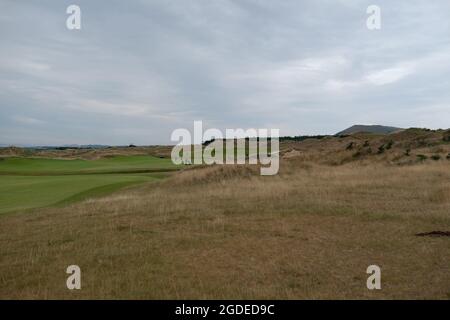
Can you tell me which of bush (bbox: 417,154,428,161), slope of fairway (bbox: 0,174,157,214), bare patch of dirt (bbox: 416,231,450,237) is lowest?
slope of fairway (bbox: 0,174,157,214)

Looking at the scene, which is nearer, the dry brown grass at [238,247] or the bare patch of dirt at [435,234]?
the dry brown grass at [238,247]

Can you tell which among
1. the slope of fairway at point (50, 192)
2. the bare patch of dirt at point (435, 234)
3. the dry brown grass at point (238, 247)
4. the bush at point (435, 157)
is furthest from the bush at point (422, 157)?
the bare patch of dirt at point (435, 234)

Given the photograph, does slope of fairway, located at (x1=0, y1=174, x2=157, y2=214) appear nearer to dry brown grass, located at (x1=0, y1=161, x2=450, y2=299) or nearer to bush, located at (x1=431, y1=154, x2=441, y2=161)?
dry brown grass, located at (x1=0, y1=161, x2=450, y2=299)

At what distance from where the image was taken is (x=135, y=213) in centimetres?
1563

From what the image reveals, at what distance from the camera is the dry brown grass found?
7334 mm

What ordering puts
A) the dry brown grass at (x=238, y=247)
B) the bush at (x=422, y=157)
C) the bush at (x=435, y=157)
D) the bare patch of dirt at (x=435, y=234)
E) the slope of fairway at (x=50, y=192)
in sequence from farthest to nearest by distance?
the bush at (x=422, y=157) → the bush at (x=435, y=157) → the slope of fairway at (x=50, y=192) → the bare patch of dirt at (x=435, y=234) → the dry brown grass at (x=238, y=247)

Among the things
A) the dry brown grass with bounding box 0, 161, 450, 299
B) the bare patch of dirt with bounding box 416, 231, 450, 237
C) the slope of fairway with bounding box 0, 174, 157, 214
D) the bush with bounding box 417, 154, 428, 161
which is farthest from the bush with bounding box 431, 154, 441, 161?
the bare patch of dirt with bounding box 416, 231, 450, 237

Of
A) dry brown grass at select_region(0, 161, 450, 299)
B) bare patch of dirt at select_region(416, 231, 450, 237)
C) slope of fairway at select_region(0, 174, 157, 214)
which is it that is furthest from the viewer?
Answer: slope of fairway at select_region(0, 174, 157, 214)

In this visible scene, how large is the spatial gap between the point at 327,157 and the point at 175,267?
36.5m

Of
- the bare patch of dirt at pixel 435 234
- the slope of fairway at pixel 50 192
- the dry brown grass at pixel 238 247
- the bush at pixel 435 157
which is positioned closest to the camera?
the dry brown grass at pixel 238 247

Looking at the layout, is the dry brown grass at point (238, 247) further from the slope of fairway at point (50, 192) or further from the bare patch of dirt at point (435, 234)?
the slope of fairway at point (50, 192)

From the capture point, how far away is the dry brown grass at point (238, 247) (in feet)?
24.1

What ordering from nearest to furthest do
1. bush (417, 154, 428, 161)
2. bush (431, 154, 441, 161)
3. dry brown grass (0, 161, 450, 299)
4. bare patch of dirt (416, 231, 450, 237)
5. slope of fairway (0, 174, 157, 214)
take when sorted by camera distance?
dry brown grass (0, 161, 450, 299) < bare patch of dirt (416, 231, 450, 237) < slope of fairway (0, 174, 157, 214) < bush (431, 154, 441, 161) < bush (417, 154, 428, 161)

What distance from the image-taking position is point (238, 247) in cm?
1013
